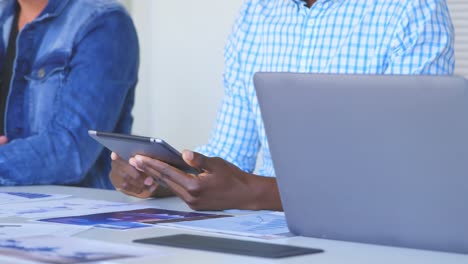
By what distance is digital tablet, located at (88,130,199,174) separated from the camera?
1.70m

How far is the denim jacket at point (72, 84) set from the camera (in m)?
2.54

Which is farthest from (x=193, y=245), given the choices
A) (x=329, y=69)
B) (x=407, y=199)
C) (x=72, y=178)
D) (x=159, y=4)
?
(x=159, y=4)

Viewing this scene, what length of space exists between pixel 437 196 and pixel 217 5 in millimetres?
2569

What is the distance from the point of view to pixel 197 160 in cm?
174

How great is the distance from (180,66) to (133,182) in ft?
6.35

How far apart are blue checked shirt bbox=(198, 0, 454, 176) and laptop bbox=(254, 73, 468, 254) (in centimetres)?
74

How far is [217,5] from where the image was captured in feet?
12.2

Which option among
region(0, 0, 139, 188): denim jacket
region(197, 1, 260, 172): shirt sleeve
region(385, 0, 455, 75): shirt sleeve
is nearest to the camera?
region(385, 0, 455, 75): shirt sleeve

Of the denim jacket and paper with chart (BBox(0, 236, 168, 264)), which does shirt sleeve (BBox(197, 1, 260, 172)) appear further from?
paper with chart (BBox(0, 236, 168, 264))

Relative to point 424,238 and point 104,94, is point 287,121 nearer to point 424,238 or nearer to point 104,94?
point 424,238

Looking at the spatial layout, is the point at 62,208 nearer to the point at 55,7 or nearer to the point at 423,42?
the point at 423,42

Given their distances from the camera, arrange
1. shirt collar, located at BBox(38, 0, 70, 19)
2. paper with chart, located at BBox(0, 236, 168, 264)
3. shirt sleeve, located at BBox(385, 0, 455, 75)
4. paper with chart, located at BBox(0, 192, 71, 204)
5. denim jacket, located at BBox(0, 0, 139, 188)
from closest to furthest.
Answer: paper with chart, located at BBox(0, 236, 168, 264)
paper with chart, located at BBox(0, 192, 71, 204)
shirt sleeve, located at BBox(385, 0, 455, 75)
denim jacket, located at BBox(0, 0, 139, 188)
shirt collar, located at BBox(38, 0, 70, 19)

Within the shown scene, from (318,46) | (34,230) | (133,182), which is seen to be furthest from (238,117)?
(34,230)

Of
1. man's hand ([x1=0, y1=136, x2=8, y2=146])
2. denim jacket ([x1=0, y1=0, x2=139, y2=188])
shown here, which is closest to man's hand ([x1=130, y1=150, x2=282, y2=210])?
denim jacket ([x1=0, y1=0, x2=139, y2=188])
